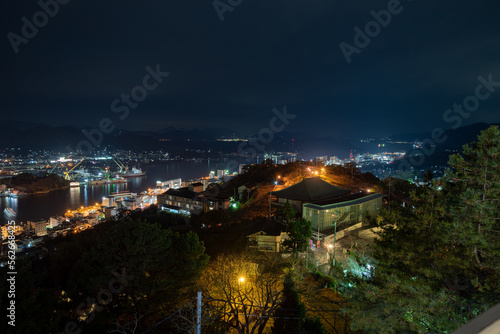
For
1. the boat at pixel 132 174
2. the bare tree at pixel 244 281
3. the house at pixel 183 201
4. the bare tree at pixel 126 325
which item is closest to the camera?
the bare tree at pixel 126 325

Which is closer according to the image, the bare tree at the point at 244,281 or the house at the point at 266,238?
the bare tree at the point at 244,281

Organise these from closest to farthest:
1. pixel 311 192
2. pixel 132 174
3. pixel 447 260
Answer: pixel 447 260 < pixel 311 192 < pixel 132 174

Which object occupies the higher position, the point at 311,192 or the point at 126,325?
the point at 311,192

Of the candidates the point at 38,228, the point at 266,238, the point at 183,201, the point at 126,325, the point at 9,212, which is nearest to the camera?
the point at 126,325

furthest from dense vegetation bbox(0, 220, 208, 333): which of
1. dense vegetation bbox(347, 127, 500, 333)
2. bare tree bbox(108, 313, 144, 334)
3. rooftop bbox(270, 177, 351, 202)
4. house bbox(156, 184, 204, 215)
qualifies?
house bbox(156, 184, 204, 215)

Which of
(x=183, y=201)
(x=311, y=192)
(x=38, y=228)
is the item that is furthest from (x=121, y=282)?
(x=38, y=228)

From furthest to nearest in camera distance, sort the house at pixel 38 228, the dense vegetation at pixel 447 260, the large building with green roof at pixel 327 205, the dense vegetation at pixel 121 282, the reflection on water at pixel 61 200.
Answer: the reflection on water at pixel 61 200, the house at pixel 38 228, the large building with green roof at pixel 327 205, the dense vegetation at pixel 121 282, the dense vegetation at pixel 447 260

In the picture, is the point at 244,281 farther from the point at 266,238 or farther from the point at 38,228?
the point at 38,228

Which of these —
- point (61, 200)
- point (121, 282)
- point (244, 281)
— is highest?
point (121, 282)

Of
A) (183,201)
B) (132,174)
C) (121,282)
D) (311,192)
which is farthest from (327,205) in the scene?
(132,174)

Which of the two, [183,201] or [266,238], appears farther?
[183,201]

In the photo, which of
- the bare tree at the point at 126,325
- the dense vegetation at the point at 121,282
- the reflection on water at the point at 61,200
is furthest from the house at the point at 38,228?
the bare tree at the point at 126,325

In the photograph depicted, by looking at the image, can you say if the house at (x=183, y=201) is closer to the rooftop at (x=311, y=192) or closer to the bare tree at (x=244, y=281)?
the rooftop at (x=311, y=192)
